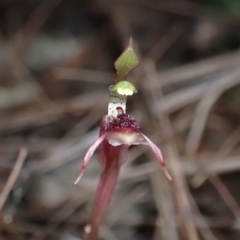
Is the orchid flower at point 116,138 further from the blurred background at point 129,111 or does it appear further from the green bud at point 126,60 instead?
the blurred background at point 129,111

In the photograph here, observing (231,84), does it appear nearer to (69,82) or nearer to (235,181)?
(235,181)

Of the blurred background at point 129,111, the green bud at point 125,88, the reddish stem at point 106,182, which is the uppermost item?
the blurred background at point 129,111

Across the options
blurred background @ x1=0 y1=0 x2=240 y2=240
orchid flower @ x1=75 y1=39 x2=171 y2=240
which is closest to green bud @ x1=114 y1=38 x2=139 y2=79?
orchid flower @ x1=75 y1=39 x2=171 y2=240

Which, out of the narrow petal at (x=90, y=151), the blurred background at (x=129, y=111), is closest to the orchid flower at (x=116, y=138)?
the narrow petal at (x=90, y=151)

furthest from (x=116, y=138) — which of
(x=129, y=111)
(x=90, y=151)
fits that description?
(x=129, y=111)

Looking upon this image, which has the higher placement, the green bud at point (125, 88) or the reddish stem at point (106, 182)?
the green bud at point (125, 88)

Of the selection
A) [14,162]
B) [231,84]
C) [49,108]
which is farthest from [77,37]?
[14,162]
